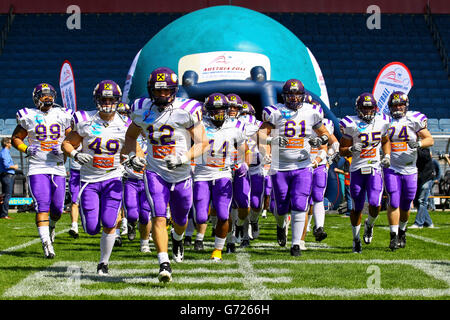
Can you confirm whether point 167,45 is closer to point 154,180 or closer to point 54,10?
point 154,180

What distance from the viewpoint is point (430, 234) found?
975 cm

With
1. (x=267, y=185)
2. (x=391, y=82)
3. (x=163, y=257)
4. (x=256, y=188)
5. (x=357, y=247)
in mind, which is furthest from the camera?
(x=391, y=82)

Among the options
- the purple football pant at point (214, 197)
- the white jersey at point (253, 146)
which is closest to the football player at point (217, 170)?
the purple football pant at point (214, 197)

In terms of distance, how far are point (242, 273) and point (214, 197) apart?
4.34 feet

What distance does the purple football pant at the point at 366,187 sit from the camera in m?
7.36

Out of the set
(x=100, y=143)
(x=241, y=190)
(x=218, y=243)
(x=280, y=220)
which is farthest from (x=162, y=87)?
(x=280, y=220)

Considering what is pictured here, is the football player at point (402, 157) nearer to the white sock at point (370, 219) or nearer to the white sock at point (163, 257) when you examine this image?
the white sock at point (370, 219)

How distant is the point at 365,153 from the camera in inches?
292

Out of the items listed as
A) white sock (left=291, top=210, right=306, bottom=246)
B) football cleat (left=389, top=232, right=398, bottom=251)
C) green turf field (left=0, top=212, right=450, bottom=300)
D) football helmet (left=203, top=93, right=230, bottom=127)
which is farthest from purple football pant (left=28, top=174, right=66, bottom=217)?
football cleat (left=389, top=232, right=398, bottom=251)

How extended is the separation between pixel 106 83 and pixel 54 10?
21616 mm

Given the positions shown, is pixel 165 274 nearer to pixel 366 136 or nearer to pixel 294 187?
pixel 294 187

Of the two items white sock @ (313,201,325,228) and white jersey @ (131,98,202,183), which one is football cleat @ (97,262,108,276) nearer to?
white jersey @ (131,98,202,183)

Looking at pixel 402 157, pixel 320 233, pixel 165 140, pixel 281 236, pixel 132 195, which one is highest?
pixel 165 140

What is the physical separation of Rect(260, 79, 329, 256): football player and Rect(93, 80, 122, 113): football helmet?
6.43 ft
